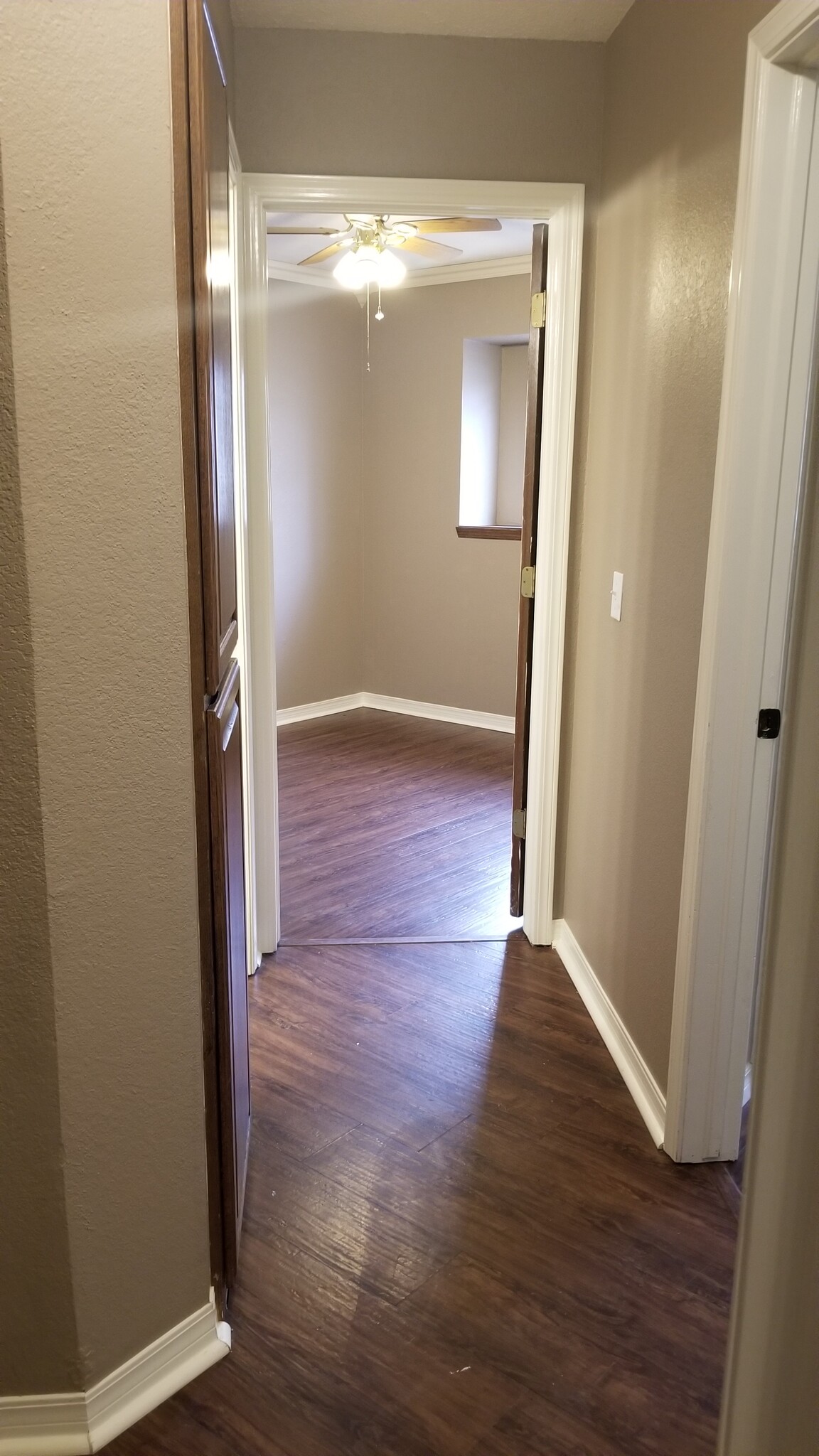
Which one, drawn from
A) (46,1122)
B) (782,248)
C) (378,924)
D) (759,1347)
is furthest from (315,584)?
(759,1347)

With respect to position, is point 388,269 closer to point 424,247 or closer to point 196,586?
point 424,247

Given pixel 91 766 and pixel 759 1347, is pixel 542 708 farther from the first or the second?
pixel 759 1347

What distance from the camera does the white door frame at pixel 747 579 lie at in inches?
70.4

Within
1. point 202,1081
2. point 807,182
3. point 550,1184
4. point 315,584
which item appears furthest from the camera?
point 315,584

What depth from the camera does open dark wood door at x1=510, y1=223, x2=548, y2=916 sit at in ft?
9.85

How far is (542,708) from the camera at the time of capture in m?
3.14

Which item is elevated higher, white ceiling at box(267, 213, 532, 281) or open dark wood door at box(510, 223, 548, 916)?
white ceiling at box(267, 213, 532, 281)

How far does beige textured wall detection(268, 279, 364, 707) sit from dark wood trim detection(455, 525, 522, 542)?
779 millimetres

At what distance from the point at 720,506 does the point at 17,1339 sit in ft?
5.76

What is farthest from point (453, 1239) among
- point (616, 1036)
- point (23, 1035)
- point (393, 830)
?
point (393, 830)

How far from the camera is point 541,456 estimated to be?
3055 millimetres

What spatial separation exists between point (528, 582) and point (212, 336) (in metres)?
1.68

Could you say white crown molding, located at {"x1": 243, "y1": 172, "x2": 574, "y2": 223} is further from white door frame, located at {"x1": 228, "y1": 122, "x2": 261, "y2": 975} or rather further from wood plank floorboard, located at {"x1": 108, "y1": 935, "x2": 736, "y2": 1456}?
wood plank floorboard, located at {"x1": 108, "y1": 935, "x2": 736, "y2": 1456}

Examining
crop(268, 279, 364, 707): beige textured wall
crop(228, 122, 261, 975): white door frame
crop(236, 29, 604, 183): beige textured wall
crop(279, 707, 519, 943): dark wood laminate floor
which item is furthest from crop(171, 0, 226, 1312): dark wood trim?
crop(268, 279, 364, 707): beige textured wall
